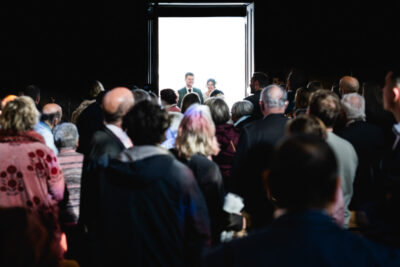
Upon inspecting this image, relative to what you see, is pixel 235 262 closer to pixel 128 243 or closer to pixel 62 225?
pixel 128 243

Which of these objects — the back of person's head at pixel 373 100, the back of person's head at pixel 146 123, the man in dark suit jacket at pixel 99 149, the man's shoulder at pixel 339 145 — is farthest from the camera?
the back of person's head at pixel 373 100

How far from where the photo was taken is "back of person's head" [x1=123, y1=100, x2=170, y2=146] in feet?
7.80

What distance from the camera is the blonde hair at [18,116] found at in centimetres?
294

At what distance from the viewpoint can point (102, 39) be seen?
8.05 metres

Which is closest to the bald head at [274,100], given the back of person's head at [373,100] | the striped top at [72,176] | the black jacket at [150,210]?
the black jacket at [150,210]

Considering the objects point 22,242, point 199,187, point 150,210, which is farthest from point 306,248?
point 199,187

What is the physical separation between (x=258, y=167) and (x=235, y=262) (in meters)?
2.11

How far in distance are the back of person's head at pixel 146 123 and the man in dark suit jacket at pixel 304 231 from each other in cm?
120

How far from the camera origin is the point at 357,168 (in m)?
3.44

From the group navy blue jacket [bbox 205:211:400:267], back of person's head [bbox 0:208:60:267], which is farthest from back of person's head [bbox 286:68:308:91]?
navy blue jacket [bbox 205:211:400:267]

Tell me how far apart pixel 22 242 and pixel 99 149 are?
4.36 feet

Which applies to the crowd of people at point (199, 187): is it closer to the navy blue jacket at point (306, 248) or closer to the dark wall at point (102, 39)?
the navy blue jacket at point (306, 248)

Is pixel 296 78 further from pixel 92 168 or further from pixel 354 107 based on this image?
pixel 92 168

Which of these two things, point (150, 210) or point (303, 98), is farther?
point (303, 98)
